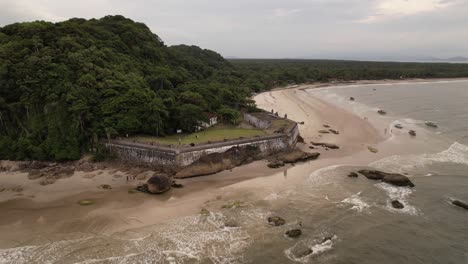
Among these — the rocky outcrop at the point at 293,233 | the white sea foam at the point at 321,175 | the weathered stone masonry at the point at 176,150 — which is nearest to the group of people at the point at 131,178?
the weathered stone masonry at the point at 176,150

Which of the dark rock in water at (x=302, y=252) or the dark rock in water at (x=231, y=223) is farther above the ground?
the dark rock in water at (x=231, y=223)

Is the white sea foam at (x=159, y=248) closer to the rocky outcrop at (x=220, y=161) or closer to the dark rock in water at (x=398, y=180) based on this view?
the rocky outcrop at (x=220, y=161)

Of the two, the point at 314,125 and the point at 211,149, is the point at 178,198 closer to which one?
the point at 211,149

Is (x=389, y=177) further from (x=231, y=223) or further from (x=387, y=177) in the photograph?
(x=231, y=223)

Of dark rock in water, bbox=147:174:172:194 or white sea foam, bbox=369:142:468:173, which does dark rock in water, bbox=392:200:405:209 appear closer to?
white sea foam, bbox=369:142:468:173

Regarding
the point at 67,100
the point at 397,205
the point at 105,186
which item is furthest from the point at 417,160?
the point at 67,100
